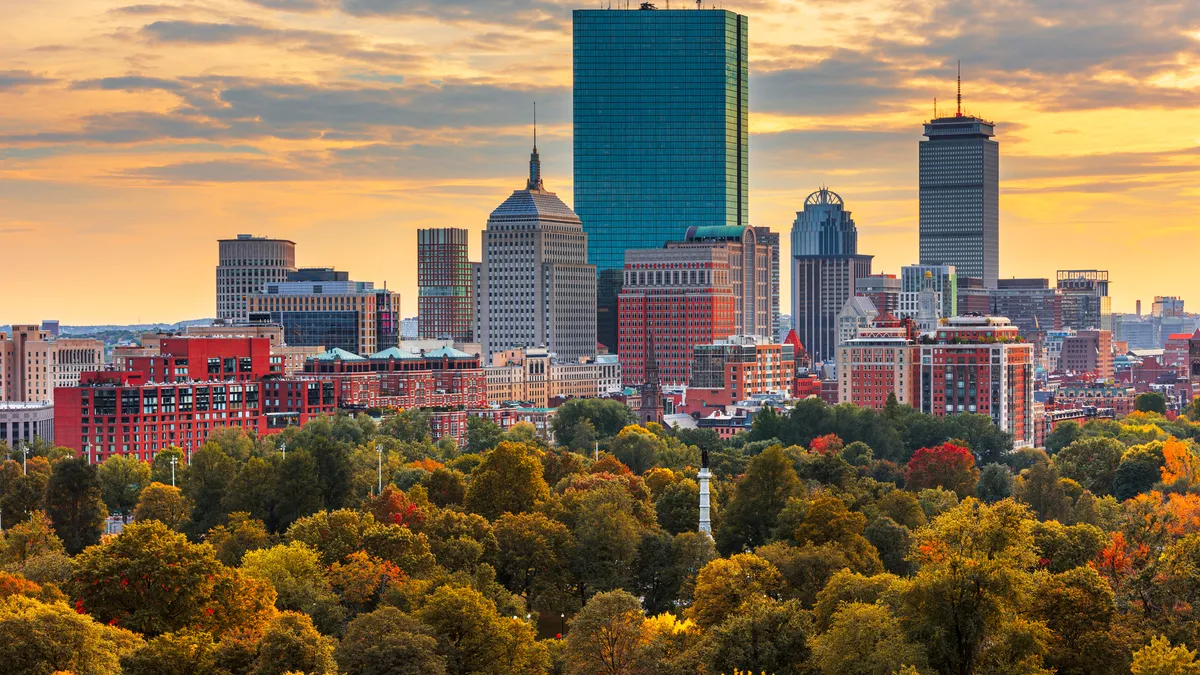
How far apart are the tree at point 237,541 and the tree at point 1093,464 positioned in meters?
78.4

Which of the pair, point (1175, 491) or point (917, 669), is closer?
point (917, 669)

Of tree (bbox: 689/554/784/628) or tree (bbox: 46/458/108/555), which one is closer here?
tree (bbox: 689/554/784/628)

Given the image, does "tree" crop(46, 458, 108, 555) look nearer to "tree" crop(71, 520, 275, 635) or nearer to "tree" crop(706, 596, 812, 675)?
"tree" crop(71, 520, 275, 635)

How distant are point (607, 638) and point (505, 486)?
48066 mm

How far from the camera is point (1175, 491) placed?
16462 centimetres

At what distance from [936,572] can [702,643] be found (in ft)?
40.7

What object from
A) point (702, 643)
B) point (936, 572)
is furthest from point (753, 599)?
point (936, 572)

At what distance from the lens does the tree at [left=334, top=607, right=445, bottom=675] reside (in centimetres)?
9712

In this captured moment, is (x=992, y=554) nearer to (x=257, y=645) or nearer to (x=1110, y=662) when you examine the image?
(x=1110, y=662)

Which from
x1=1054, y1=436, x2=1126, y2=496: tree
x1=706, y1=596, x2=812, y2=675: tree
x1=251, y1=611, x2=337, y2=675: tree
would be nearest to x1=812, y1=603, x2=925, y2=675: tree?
x1=706, y1=596, x2=812, y2=675: tree

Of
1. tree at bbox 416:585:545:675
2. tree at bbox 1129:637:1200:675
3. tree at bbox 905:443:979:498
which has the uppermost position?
tree at bbox 905:443:979:498

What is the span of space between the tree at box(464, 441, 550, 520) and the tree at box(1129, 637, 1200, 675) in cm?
6424

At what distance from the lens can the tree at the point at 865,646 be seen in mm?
90750

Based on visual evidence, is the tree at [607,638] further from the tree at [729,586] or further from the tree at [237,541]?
the tree at [237,541]
